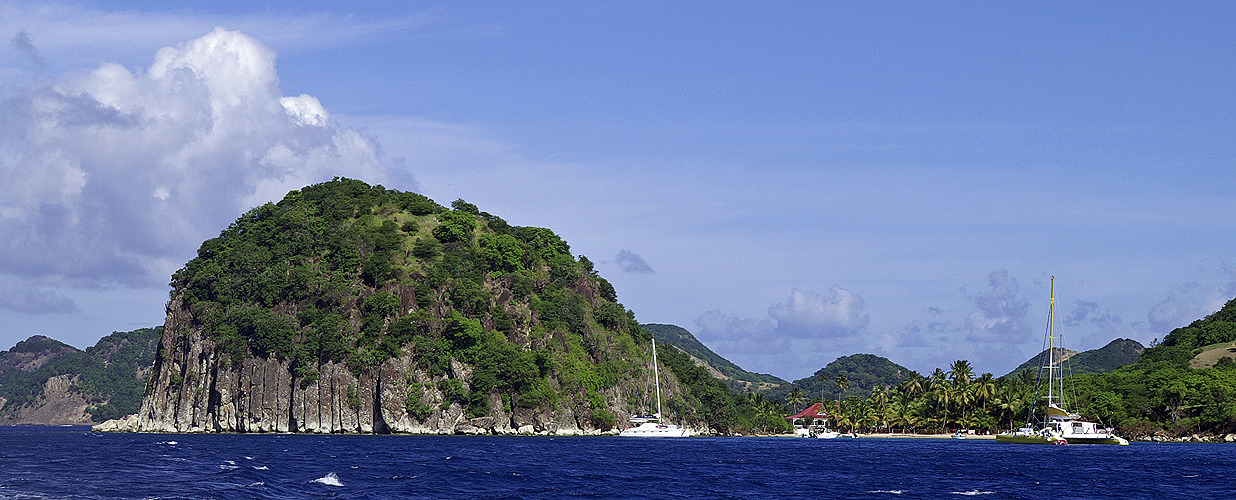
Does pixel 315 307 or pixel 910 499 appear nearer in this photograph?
pixel 910 499

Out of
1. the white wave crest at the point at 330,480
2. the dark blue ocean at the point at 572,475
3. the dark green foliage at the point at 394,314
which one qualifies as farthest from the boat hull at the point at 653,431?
the white wave crest at the point at 330,480

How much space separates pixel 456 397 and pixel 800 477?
3850 inches

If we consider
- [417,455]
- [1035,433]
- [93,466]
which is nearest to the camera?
[93,466]

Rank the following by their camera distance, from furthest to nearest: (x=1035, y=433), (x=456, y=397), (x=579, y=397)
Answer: (x=579, y=397) < (x=456, y=397) < (x=1035, y=433)

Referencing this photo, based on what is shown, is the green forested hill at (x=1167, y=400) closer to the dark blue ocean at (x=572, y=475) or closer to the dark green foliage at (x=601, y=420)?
the dark blue ocean at (x=572, y=475)

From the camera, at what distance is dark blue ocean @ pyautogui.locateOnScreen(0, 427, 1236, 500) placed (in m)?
61.7

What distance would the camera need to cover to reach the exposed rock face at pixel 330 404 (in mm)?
167125

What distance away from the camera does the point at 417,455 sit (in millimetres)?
94562

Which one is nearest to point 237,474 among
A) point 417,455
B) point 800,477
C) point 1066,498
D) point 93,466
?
point 93,466

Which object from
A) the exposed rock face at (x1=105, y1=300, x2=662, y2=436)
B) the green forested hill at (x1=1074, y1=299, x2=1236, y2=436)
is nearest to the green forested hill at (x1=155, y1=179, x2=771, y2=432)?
the exposed rock face at (x1=105, y1=300, x2=662, y2=436)

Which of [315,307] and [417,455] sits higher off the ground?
[315,307]

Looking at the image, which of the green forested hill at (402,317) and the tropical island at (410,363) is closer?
the tropical island at (410,363)

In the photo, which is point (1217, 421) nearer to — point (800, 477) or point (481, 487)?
point (800, 477)

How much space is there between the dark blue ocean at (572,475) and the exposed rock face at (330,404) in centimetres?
5893
